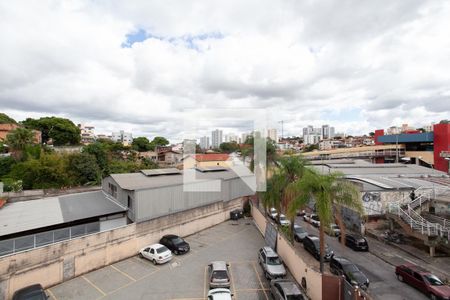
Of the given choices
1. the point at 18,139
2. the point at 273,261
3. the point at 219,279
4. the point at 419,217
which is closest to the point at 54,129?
the point at 18,139

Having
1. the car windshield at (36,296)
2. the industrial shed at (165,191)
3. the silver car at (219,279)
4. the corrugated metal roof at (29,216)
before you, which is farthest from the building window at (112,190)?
the silver car at (219,279)

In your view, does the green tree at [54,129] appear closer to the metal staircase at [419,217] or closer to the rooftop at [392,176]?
the rooftop at [392,176]

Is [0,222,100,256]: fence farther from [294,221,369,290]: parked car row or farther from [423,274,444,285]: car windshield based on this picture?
[423,274,444,285]: car windshield

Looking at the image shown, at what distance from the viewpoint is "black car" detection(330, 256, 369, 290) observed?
12711mm

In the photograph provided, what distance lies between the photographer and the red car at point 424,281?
11.6 metres

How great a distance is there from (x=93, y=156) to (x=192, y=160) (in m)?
19.0

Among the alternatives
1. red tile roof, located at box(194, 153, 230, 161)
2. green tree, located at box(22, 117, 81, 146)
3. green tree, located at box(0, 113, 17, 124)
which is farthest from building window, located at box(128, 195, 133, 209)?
green tree, located at box(0, 113, 17, 124)

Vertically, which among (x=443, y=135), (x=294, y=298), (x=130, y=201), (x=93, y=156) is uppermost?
(x=443, y=135)

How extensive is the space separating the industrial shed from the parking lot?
146 inches

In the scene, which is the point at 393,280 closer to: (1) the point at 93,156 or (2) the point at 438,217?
(2) the point at 438,217

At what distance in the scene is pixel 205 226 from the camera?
23.9 metres

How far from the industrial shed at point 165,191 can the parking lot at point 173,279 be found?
A: 3.70 meters

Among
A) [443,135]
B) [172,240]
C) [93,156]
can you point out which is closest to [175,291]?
[172,240]

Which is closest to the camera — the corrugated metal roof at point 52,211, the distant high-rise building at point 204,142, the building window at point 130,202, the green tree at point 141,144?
the corrugated metal roof at point 52,211
